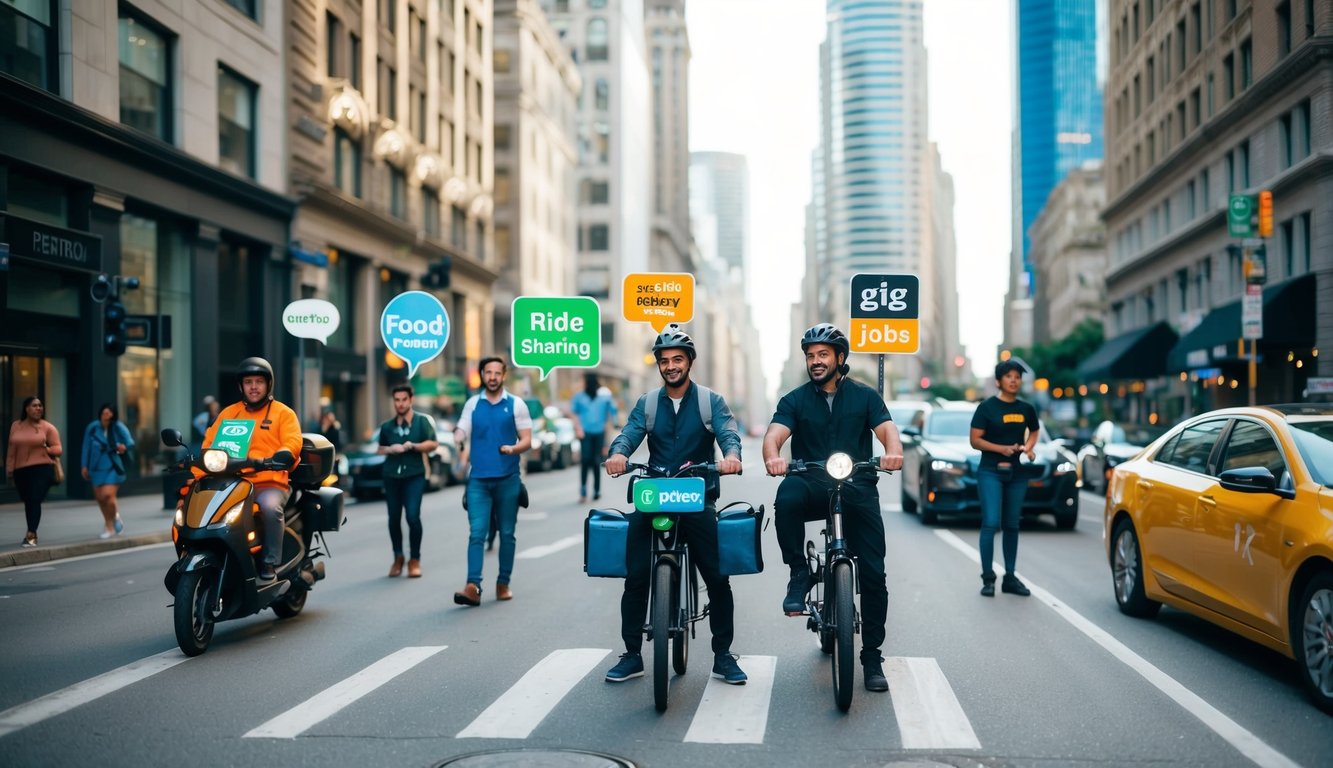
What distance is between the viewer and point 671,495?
6.50 m

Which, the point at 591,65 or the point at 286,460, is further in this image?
the point at 591,65

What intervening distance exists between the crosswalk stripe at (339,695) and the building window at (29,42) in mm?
16468

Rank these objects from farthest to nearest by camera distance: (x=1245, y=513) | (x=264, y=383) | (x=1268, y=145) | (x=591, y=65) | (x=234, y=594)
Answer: (x=591, y=65), (x=1268, y=145), (x=264, y=383), (x=234, y=594), (x=1245, y=513)

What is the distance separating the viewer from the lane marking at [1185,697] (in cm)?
543

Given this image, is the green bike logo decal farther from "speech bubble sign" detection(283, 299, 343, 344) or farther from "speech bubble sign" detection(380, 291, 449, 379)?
"speech bubble sign" detection(283, 299, 343, 344)

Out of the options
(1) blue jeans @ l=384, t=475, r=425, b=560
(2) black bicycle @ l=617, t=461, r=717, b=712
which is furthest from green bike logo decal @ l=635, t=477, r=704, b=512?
(1) blue jeans @ l=384, t=475, r=425, b=560

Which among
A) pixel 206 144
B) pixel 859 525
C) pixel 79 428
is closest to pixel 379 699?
pixel 859 525

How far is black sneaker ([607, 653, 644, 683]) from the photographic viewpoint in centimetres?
697

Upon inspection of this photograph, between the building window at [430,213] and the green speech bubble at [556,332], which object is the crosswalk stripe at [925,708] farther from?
the building window at [430,213]

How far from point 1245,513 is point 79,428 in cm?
2089

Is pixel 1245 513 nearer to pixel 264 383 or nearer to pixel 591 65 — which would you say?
pixel 264 383

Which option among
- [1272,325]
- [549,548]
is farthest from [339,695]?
[1272,325]

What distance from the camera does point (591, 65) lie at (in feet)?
344

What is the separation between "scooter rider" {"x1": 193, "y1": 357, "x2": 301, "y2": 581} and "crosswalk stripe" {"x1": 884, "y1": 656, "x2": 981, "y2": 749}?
165 inches
